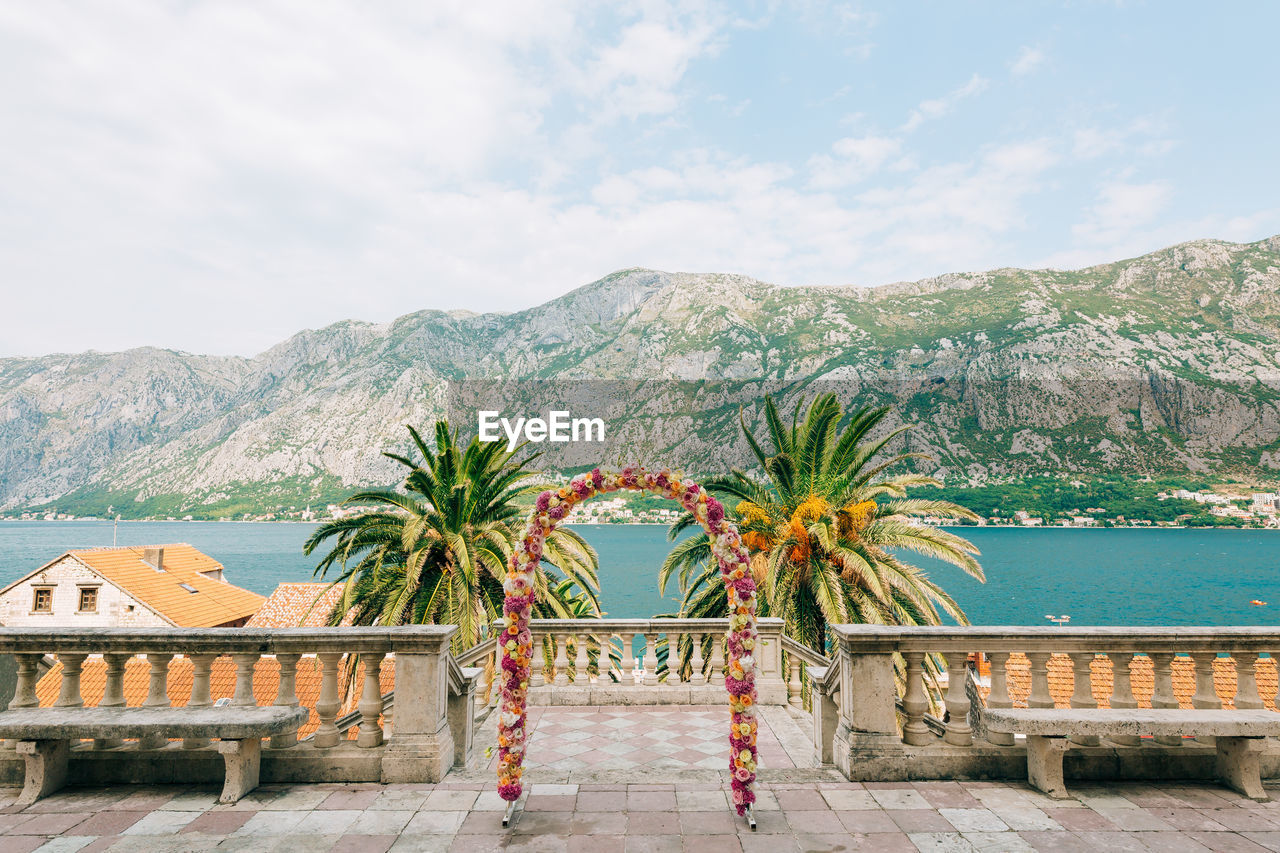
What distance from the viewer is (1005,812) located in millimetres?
Answer: 5000

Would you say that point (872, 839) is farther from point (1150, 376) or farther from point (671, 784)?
point (1150, 376)

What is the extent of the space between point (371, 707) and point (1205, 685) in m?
7.63

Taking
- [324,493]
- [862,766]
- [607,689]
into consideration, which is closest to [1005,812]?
[862,766]

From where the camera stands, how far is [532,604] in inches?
214

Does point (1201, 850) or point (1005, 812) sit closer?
point (1201, 850)

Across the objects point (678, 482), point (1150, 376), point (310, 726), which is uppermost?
point (1150, 376)

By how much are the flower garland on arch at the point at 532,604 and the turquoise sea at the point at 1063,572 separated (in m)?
59.2

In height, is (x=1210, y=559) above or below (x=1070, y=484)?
A: below

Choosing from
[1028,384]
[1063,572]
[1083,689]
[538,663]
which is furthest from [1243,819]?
[1028,384]

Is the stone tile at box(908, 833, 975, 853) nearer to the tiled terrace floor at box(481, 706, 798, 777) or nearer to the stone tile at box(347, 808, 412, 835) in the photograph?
the tiled terrace floor at box(481, 706, 798, 777)

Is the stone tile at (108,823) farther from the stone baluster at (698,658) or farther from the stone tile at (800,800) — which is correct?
the stone baluster at (698,658)

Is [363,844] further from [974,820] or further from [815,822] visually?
[974,820]

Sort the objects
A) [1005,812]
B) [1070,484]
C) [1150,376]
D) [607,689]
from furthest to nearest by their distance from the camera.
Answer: [1070,484], [1150,376], [607,689], [1005,812]

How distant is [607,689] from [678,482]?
5.06m
